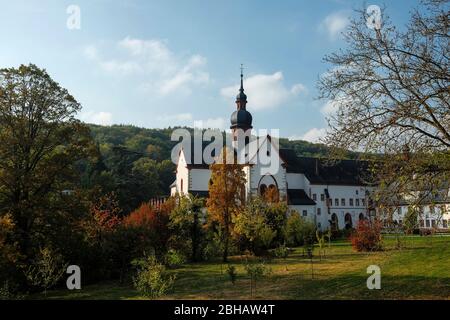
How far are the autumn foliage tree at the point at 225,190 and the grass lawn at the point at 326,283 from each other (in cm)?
534

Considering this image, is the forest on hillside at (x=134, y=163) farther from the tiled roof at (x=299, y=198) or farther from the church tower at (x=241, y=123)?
the church tower at (x=241, y=123)

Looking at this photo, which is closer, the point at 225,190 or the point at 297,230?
the point at 225,190

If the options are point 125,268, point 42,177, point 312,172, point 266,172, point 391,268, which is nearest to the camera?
point 391,268

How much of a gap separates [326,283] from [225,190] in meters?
12.5

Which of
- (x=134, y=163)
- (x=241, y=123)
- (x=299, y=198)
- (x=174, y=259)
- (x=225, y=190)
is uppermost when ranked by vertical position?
(x=241, y=123)

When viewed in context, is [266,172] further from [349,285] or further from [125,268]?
[349,285]

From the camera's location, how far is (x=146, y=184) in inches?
2520

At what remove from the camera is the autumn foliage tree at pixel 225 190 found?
28.7 meters

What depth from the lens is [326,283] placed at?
1767cm

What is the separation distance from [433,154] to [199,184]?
151 ft

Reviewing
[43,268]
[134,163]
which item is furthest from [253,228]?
[134,163]

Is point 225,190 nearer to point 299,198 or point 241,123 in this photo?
point 299,198

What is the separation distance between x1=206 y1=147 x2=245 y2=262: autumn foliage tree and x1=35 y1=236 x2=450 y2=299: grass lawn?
5344 millimetres
